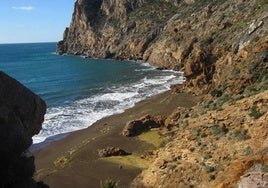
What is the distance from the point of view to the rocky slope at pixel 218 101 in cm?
1855

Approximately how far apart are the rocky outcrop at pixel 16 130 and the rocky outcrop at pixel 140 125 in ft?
56.4

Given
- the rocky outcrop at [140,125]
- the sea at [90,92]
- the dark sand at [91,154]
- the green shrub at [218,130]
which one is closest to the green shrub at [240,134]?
the green shrub at [218,130]

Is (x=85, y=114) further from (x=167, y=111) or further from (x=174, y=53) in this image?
(x=174, y=53)

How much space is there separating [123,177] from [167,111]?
53.3ft

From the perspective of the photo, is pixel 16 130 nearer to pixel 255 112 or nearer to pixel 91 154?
pixel 255 112

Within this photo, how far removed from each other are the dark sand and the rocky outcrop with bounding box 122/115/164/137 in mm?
817

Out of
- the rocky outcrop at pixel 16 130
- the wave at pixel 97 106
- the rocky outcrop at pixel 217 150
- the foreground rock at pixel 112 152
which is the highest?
the rocky outcrop at pixel 16 130

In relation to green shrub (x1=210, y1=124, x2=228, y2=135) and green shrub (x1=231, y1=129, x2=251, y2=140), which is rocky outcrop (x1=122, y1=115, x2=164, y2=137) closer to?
green shrub (x1=210, y1=124, x2=228, y2=135)

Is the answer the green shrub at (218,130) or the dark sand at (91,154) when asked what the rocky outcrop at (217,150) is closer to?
the green shrub at (218,130)

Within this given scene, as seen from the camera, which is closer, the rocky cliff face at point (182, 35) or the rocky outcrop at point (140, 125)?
the rocky outcrop at point (140, 125)

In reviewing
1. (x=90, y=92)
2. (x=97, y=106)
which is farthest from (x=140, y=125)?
(x=90, y=92)

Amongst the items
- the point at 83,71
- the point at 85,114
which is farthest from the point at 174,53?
the point at 85,114

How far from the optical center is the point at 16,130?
13070mm

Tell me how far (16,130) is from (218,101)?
654 inches
